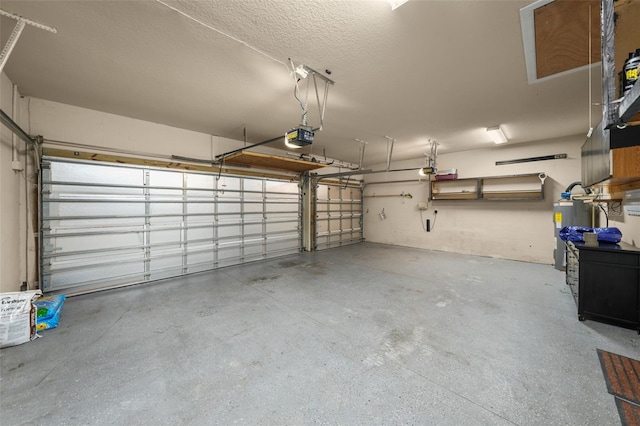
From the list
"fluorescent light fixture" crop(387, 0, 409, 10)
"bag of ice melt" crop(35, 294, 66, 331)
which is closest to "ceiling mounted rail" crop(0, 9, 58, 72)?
"bag of ice melt" crop(35, 294, 66, 331)

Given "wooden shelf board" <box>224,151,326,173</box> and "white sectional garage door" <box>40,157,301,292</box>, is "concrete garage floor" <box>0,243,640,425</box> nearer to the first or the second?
"white sectional garage door" <box>40,157,301,292</box>

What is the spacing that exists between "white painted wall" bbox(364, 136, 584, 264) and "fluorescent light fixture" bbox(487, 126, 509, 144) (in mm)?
870

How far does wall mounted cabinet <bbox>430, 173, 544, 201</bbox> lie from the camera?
567 cm

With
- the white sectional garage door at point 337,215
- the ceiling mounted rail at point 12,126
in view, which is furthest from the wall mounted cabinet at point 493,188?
the ceiling mounted rail at point 12,126

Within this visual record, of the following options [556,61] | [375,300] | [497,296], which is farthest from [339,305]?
[556,61]

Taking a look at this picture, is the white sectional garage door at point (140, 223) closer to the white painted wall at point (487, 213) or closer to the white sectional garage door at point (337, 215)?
the white sectional garage door at point (337, 215)

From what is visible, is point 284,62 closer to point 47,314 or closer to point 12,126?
point 12,126

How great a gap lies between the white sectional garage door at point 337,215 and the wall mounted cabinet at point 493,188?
274 centimetres

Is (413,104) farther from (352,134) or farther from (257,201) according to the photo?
(257,201)

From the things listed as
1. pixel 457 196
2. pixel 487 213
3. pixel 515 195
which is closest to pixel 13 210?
pixel 457 196

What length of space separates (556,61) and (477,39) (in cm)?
98

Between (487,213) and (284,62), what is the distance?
6.41 m

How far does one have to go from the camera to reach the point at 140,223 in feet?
14.2

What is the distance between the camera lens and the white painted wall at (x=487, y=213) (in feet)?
18.0
